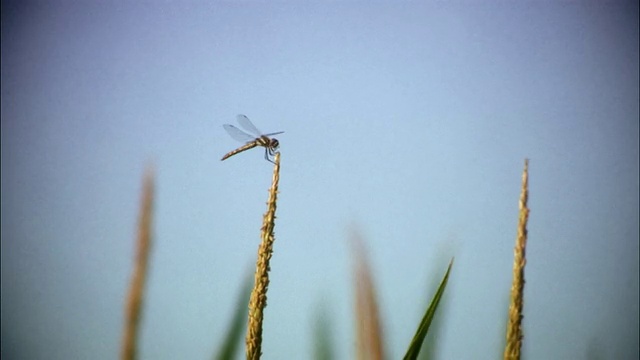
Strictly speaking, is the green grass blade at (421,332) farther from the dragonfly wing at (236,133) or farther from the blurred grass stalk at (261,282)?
the dragonfly wing at (236,133)

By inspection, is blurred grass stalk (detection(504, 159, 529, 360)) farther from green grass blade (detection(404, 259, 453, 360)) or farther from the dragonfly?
the dragonfly

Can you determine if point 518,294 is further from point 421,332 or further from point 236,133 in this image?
point 236,133

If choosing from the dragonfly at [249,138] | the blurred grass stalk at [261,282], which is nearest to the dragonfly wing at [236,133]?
the dragonfly at [249,138]

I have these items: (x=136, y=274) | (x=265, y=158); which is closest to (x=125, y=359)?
(x=136, y=274)

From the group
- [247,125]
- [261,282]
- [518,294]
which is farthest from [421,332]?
[247,125]

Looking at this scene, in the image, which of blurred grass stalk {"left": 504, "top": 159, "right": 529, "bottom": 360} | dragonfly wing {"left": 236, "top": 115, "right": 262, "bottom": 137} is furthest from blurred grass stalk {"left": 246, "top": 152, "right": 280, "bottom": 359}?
dragonfly wing {"left": 236, "top": 115, "right": 262, "bottom": 137}
